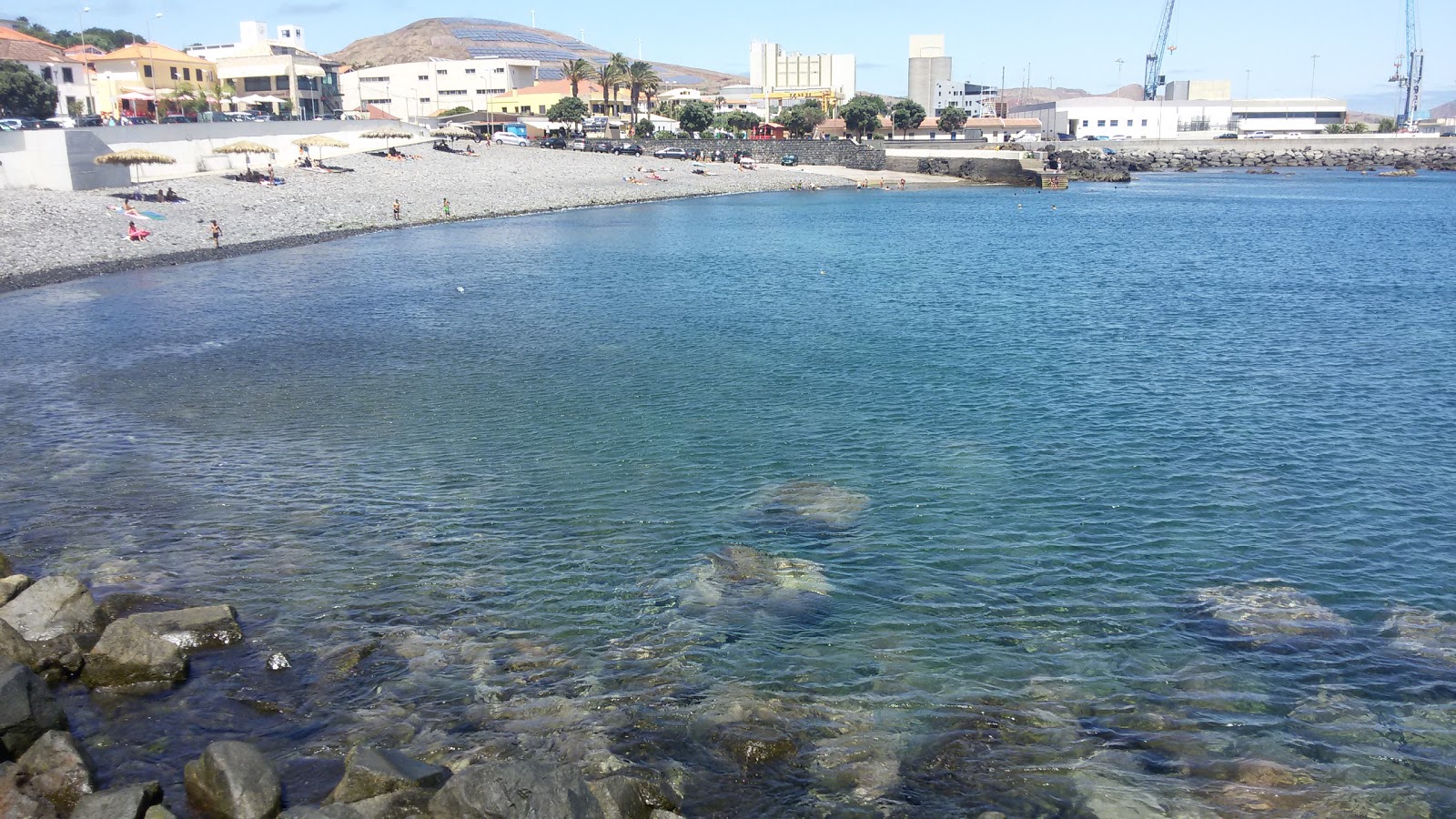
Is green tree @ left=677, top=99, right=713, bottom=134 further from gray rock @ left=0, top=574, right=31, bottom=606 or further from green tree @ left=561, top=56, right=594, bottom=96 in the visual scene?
gray rock @ left=0, top=574, right=31, bottom=606

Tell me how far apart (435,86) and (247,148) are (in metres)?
81.1

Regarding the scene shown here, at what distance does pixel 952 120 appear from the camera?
151 meters

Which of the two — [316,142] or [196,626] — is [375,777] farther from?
[316,142]

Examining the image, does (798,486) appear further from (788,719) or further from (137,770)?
(137,770)

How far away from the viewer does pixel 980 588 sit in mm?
14875

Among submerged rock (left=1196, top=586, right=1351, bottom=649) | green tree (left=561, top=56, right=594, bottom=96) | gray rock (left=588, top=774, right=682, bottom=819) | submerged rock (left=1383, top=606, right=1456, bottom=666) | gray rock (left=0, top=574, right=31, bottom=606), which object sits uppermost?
green tree (left=561, top=56, right=594, bottom=96)

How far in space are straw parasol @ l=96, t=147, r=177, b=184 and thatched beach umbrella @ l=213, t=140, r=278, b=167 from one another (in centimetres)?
847

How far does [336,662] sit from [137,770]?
2.56m

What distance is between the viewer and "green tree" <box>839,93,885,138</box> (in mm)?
138000

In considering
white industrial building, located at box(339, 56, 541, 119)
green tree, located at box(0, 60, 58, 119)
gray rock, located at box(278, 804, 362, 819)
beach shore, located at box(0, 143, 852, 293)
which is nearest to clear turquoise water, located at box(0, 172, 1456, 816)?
gray rock, located at box(278, 804, 362, 819)

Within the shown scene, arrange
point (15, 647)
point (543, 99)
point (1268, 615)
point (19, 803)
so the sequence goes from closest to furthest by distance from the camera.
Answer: point (19, 803) → point (15, 647) → point (1268, 615) → point (543, 99)

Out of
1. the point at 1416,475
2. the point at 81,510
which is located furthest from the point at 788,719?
the point at 1416,475

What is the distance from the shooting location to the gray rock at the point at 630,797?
923cm

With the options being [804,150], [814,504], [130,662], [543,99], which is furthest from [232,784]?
[543,99]
